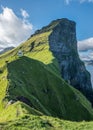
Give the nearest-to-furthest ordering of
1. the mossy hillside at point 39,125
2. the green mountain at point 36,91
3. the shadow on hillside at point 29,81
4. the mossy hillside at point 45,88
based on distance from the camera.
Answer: the mossy hillside at point 39,125, the green mountain at point 36,91, the shadow on hillside at point 29,81, the mossy hillside at point 45,88

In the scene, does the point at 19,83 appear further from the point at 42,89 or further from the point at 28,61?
the point at 28,61

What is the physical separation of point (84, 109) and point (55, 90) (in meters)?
19.5

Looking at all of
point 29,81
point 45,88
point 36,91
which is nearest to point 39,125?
point 36,91

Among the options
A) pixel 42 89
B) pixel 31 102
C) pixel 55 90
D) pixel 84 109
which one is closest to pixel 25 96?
pixel 31 102

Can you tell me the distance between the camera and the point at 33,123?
56.3 m

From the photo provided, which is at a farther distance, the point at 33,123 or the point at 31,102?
the point at 31,102


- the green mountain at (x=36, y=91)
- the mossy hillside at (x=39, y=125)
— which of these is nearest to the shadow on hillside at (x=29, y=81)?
the green mountain at (x=36, y=91)

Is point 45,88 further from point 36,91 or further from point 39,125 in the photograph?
point 39,125

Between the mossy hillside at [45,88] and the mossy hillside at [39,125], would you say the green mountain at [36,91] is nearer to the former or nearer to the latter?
the mossy hillside at [45,88]

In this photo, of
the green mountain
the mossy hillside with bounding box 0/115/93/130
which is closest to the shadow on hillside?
the green mountain

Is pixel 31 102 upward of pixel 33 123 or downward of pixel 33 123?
upward

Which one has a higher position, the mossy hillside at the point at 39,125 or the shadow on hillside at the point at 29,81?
the shadow on hillside at the point at 29,81

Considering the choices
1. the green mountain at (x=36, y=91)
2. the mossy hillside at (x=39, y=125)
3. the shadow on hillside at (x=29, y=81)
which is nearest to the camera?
the mossy hillside at (x=39, y=125)

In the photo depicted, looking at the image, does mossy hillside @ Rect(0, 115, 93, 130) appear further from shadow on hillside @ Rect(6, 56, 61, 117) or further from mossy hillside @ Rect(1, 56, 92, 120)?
mossy hillside @ Rect(1, 56, 92, 120)
